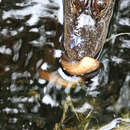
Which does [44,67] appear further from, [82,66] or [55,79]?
[82,66]

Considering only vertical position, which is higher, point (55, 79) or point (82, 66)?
point (82, 66)

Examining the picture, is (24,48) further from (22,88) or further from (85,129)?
(85,129)

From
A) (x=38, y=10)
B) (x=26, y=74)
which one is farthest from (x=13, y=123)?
(x=38, y=10)

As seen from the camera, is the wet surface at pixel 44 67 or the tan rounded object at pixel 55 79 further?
the tan rounded object at pixel 55 79

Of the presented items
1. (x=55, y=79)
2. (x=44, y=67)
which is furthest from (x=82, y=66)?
(x=44, y=67)

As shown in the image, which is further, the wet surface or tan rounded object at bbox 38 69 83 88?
tan rounded object at bbox 38 69 83 88

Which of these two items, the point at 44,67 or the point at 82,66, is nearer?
the point at 82,66
